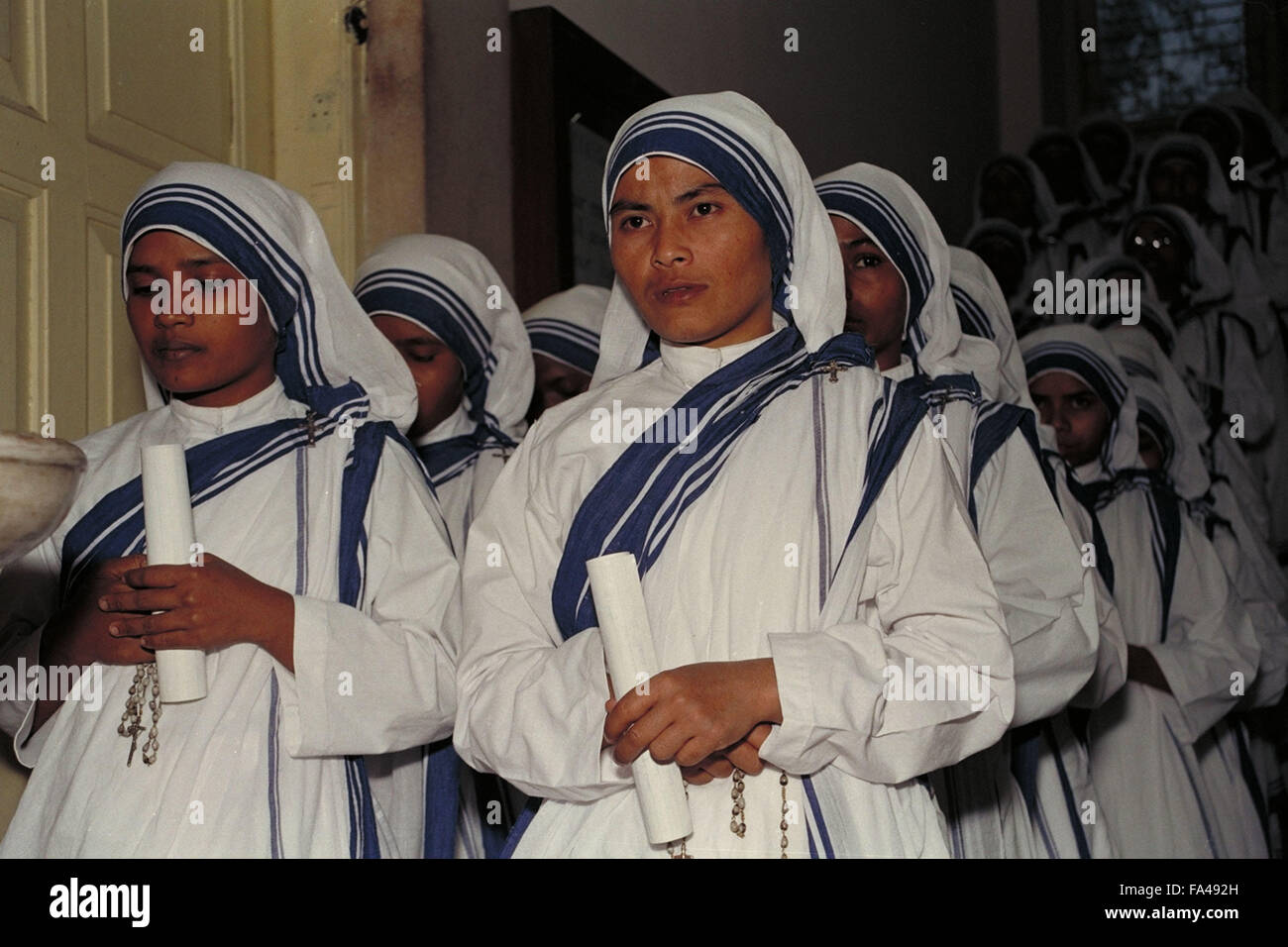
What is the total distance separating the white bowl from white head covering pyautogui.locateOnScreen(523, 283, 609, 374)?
6.35ft

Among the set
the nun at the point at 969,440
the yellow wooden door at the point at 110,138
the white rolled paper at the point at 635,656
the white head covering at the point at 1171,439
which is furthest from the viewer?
the white head covering at the point at 1171,439

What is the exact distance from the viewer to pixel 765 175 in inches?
85.7

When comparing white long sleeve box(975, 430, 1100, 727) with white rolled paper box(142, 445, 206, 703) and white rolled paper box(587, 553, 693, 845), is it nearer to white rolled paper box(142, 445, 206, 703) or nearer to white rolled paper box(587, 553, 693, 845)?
white rolled paper box(587, 553, 693, 845)

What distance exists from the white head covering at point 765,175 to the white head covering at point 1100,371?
153 centimetres

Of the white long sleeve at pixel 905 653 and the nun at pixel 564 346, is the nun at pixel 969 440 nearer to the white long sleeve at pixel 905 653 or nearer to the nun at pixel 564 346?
the white long sleeve at pixel 905 653

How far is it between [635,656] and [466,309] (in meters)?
1.39

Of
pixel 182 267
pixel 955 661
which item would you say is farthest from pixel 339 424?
pixel 955 661

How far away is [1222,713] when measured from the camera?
11.3 feet

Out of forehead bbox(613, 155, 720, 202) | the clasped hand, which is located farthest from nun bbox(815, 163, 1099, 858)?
the clasped hand

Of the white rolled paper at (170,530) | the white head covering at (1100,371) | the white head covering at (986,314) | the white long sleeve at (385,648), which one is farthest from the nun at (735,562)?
the white head covering at (1100,371)

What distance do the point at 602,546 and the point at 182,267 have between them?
0.76 metres

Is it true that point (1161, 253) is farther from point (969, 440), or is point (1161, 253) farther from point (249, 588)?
point (249, 588)

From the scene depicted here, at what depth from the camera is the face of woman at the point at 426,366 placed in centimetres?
308
